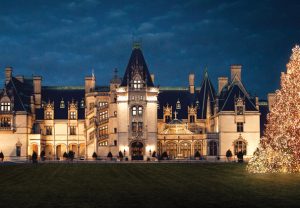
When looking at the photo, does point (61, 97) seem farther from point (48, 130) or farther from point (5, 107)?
point (5, 107)

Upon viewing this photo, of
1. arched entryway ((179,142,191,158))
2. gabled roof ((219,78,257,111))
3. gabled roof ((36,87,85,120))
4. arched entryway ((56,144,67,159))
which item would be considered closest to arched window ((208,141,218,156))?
arched entryway ((179,142,191,158))

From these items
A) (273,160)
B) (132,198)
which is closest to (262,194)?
(132,198)

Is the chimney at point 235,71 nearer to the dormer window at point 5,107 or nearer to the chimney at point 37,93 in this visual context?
the chimney at point 37,93

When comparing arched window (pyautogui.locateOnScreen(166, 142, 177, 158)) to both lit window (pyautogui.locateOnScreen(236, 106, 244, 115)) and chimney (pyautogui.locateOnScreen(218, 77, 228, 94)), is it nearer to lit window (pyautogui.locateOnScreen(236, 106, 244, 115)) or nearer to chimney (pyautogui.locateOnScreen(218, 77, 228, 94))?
lit window (pyautogui.locateOnScreen(236, 106, 244, 115))

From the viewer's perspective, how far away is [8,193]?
1017 inches

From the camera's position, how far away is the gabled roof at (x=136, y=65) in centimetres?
7969

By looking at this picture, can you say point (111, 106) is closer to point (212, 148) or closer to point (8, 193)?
point (212, 148)

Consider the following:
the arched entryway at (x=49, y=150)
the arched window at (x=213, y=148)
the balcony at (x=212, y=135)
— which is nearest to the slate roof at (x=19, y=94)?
the arched entryway at (x=49, y=150)

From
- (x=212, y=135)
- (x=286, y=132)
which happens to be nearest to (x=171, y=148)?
(x=212, y=135)

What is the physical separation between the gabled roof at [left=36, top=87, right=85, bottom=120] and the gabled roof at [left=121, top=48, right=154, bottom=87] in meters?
13.1

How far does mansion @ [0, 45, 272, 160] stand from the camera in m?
78.9

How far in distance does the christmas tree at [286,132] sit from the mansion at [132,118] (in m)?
37.5

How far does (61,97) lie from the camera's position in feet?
299

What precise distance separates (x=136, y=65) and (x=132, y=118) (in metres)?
7.68
